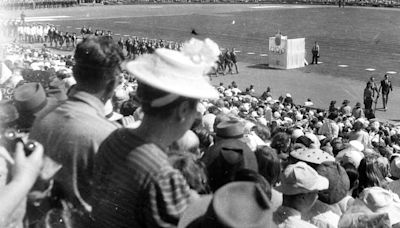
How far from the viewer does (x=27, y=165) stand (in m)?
2.56

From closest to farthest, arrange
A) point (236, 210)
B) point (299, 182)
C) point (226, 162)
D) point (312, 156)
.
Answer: point (236, 210), point (299, 182), point (226, 162), point (312, 156)

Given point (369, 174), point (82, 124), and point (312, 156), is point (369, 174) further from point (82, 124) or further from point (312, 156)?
point (82, 124)

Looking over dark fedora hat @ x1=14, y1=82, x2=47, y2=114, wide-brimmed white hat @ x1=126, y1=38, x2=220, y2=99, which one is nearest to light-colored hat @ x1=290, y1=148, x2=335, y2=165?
dark fedora hat @ x1=14, y1=82, x2=47, y2=114

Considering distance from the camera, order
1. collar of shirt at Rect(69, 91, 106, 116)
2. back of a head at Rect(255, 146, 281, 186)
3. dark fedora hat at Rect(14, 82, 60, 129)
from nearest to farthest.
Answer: collar of shirt at Rect(69, 91, 106, 116), dark fedora hat at Rect(14, 82, 60, 129), back of a head at Rect(255, 146, 281, 186)

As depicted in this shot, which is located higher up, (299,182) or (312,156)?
(299,182)

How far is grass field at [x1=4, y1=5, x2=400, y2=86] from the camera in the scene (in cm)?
3199

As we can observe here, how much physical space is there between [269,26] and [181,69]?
4742 centimetres

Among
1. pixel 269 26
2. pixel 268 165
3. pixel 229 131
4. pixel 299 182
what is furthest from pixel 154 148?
pixel 269 26

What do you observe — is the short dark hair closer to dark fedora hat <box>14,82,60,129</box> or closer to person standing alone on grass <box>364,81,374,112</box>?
dark fedora hat <box>14,82,60,129</box>

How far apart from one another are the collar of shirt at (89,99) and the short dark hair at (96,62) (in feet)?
0.18

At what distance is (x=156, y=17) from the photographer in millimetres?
58594

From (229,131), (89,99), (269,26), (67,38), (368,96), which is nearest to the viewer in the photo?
(89,99)

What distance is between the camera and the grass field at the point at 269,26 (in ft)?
105

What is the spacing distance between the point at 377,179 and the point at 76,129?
3337 mm
